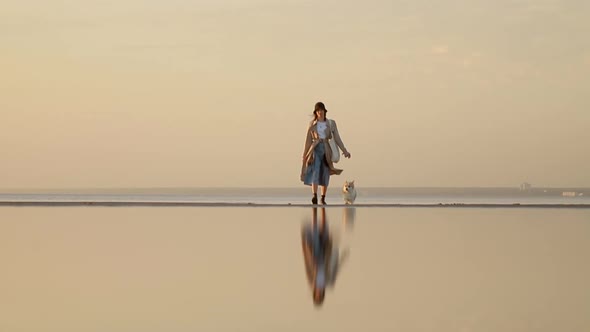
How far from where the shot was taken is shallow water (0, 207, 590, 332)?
4270 millimetres

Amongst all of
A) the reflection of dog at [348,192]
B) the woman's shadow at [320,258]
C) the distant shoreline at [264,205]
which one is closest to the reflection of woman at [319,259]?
the woman's shadow at [320,258]

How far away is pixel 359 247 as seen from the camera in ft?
27.5

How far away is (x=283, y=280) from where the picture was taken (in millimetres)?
5812

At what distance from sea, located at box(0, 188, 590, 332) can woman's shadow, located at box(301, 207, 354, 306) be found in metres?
0.03

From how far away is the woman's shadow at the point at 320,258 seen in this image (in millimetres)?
5594

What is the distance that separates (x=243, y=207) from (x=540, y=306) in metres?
13.9

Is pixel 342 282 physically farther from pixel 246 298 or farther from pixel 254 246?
pixel 254 246

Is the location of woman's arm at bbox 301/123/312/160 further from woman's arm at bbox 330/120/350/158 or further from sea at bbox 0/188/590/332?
sea at bbox 0/188/590/332

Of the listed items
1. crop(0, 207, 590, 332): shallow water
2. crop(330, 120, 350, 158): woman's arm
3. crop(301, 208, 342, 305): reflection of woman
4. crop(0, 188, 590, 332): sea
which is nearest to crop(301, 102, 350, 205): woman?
crop(330, 120, 350, 158): woman's arm

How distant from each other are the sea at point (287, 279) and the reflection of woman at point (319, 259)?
4 cm

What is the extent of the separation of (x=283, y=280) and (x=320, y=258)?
60.2 inches

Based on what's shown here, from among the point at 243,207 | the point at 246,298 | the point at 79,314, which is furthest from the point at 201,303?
the point at 243,207

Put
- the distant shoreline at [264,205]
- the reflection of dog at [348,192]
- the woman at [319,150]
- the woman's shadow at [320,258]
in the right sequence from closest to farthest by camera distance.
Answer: the woman's shadow at [320,258], the distant shoreline at [264,205], the woman at [319,150], the reflection of dog at [348,192]

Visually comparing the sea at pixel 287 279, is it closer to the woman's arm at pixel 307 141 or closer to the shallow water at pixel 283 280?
the shallow water at pixel 283 280
